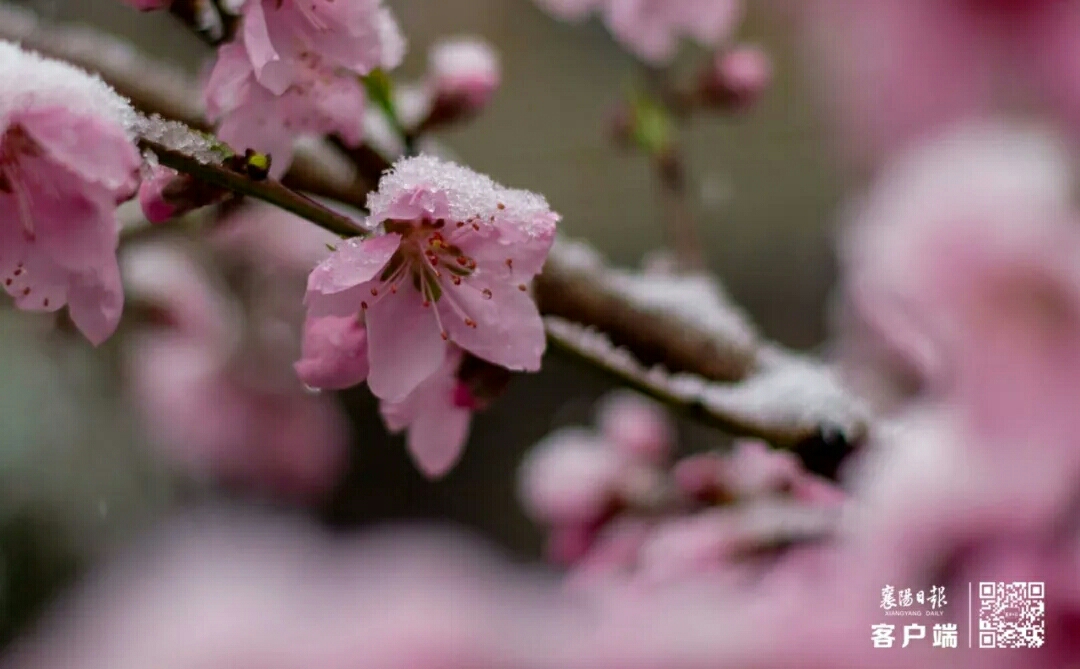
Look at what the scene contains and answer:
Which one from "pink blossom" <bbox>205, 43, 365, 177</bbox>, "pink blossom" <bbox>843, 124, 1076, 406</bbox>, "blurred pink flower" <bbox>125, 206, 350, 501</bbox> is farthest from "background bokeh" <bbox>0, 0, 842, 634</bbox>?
"pink blossom" <bbox>205, 43, 365, 177</bbox>

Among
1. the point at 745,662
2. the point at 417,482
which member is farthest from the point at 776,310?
the point at 745,662

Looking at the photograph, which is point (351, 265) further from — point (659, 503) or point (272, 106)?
point (659, 503)

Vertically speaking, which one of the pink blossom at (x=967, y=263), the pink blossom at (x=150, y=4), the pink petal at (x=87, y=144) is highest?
the pink blossom at (x=967, y=263)

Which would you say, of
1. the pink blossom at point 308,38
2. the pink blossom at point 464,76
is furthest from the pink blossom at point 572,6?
the pink blossom at point 308,38

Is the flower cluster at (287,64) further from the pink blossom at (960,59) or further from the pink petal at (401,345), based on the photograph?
the pink blossom at (960,59)

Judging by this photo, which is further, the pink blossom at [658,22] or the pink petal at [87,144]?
the pink blossom at [658,22]

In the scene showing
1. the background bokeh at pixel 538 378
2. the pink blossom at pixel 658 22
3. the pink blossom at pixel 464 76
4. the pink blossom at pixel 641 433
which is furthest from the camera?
the background bokeh at pixel 538 378

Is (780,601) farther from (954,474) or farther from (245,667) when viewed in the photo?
(245,667)
